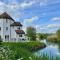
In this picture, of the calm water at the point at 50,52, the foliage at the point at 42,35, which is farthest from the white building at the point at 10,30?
the calm water at the point at 50,52

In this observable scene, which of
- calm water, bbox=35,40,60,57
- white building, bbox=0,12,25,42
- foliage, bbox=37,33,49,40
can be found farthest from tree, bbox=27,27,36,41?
calm water, bbox=35,40,60,57

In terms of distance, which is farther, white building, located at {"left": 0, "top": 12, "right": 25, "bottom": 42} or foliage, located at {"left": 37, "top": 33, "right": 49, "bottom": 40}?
white building, located at {"left": 0, "top": 12, "right": 25, "bottom": 42}

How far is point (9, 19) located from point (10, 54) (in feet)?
81.4

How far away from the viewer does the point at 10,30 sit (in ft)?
109

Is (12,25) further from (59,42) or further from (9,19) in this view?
(59,42)

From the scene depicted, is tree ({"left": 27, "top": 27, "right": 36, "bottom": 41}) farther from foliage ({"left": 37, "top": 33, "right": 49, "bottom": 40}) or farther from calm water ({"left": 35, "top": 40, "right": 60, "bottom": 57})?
calm water ({"left": 35, "top": 40, "right": 60, "bottom": 57})

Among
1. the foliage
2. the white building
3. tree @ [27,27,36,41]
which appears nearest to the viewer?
the foliage

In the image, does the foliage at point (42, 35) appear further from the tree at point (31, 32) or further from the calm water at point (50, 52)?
the calm water at point (50, 52)

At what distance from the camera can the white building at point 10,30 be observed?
3191cm

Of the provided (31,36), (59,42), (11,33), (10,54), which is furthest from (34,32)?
(10,54)

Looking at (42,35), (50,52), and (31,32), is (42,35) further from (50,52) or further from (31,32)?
(50,52)

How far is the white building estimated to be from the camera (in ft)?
105

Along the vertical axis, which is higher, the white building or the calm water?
the white building

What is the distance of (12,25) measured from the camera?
3309 cm
